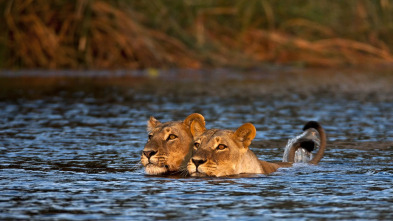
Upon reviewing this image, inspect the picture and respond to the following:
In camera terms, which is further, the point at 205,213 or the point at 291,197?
the point at 291,197

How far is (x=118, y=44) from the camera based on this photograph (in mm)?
38500

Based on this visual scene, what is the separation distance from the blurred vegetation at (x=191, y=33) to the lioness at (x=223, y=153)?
25.7 meters

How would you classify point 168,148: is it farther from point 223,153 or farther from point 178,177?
point 223,153

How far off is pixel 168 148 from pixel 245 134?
1.16 meters

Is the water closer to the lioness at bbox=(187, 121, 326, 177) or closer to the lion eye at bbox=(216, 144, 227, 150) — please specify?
the lioness at bbox=(187, 121, 326, 177)

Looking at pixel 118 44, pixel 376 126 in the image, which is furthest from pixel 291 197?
pixel 118 44

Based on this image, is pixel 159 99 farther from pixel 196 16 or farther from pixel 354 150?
pixel 196 16

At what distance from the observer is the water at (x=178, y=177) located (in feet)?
33.5

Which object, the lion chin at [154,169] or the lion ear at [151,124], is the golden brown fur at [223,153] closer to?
the lion chin at [154,169]

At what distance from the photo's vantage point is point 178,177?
12.5 m

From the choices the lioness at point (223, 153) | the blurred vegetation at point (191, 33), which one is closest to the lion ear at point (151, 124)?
the lioness at point (223, 153)

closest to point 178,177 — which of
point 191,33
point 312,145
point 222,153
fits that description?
point 222,153

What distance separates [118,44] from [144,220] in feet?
96.8

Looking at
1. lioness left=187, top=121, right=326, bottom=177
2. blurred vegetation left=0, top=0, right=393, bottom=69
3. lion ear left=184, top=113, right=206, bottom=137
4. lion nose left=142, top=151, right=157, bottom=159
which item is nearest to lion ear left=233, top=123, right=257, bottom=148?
lioness left=187, top=121, right=326, bottom=177
